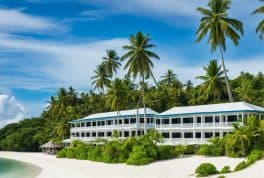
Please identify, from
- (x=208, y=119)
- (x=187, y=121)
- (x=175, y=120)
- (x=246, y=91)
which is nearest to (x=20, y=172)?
(x=175, y=120)

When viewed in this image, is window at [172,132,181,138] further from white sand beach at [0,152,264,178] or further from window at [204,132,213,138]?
white sand beach at [0,152,264,178]

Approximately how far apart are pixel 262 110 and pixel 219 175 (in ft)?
72.9

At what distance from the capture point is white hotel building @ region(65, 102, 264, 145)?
176ft

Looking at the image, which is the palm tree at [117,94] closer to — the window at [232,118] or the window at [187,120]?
the window at [187,120]

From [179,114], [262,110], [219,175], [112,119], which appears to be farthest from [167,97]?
[219,175]

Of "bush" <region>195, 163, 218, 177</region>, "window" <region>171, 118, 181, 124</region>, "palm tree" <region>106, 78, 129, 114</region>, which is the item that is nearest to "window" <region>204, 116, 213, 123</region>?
"window" <region>171, 118, 181, 124</region>

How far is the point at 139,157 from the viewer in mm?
49250

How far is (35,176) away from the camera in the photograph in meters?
49.1

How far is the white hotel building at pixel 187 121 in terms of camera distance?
176ft

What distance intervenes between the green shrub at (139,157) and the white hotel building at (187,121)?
8.20 m

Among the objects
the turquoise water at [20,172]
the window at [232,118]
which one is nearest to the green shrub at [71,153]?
the turquoise water at [20,172]

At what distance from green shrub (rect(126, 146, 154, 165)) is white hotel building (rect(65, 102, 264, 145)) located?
8198 mm

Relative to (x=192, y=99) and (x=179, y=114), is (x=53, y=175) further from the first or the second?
(x=192, y=99)

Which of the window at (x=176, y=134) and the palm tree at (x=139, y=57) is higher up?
the palm tree at (x=139, y=57)
